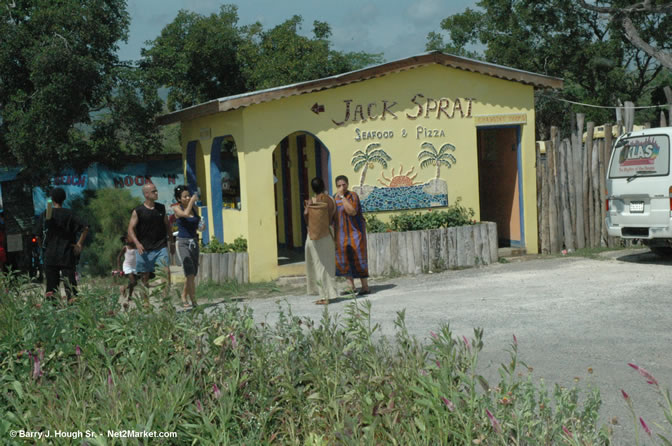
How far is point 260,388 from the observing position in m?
4.18

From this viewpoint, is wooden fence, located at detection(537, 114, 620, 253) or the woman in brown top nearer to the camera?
the woman in brown top

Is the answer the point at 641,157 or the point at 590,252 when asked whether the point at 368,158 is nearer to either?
the point at 590,252

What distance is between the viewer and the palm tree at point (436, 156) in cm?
1380

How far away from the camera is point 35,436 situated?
12.7 feet

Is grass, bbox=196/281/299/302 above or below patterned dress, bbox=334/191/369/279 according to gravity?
below

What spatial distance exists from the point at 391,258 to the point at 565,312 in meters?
4.35

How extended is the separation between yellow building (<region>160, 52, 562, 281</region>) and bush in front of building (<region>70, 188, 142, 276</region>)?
2.62 m

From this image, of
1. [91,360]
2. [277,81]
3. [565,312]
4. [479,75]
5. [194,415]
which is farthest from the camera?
[277,81]

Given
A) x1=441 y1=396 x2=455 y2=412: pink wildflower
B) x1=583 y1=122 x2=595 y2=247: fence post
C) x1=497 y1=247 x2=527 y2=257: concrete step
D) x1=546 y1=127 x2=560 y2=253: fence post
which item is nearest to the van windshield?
x1=583 y1=122 x2=595 y2=247: fence post

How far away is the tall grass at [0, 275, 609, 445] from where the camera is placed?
349 centimetres

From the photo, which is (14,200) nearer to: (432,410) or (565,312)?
(565,312)

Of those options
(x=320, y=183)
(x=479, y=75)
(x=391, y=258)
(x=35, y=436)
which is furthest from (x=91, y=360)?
(x=479, y=75)

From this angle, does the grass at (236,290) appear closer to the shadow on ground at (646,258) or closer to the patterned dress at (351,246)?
the patterned dress at (351,246)

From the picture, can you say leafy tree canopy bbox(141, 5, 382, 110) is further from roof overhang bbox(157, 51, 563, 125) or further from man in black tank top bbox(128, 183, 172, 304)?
man in black tank top bbox(128, 183, 172, 304)
